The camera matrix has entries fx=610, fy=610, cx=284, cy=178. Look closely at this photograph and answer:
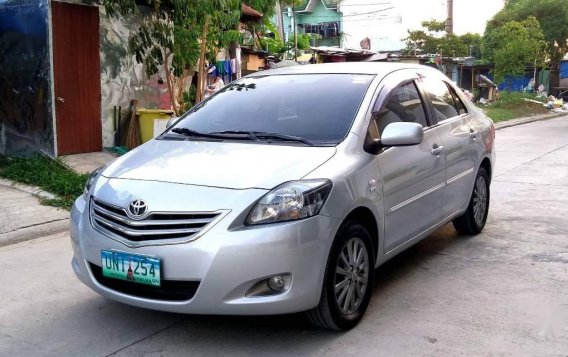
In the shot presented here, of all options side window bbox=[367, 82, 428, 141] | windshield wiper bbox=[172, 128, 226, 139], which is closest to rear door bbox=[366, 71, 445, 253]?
side window bbox=[367, 82, 428, 141]

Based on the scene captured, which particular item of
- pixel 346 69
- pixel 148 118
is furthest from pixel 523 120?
pixel 346 69

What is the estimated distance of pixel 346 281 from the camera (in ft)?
11.8

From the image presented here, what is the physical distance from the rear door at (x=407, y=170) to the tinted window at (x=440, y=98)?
26 centimetres

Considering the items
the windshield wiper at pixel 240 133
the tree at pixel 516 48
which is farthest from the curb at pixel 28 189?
the tree at pixel 516 48

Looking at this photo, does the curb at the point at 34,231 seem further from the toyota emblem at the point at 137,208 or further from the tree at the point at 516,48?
the tree at the point at 516,48

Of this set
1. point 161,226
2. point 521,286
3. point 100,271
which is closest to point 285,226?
point 161,226

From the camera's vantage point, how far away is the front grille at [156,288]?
3.19 metres

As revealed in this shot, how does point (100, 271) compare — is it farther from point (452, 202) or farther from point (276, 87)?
point (452, 202)

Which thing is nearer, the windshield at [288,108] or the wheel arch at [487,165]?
the windshield at [288,108]

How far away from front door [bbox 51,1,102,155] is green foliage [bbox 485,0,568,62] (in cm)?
3156

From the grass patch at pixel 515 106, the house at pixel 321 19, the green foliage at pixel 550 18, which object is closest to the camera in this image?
the grass patch at pixel 515 106

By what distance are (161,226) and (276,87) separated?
1.75 m

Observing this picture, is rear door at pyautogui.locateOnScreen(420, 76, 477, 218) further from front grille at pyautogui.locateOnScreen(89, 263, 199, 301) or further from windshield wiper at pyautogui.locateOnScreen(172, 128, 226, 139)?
front grille at pyautogui.locateOnScreen(89, 263, 199, 301)

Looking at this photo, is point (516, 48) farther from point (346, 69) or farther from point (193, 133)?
point (193, 133)
